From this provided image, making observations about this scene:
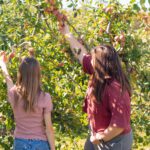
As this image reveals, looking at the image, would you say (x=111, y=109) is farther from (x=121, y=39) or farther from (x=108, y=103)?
(x=121, y=39)

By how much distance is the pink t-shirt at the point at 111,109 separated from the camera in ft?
9.29

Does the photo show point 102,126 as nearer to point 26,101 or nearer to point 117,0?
point 26,101

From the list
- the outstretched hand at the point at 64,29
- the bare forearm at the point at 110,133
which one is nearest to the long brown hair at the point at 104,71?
the bare forearm at the point at 110,133

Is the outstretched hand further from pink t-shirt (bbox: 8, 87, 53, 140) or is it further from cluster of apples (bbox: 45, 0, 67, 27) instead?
pink t-shirt (bbox: 8, 87, 53, 140)

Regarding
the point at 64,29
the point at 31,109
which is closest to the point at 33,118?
the point at 31,109

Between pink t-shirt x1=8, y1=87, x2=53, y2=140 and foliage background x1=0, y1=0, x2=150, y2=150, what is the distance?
1.77ft

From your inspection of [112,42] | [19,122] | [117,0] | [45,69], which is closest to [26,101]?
[19,122]

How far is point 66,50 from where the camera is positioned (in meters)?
3.76

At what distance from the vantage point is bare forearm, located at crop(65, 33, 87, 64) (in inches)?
139

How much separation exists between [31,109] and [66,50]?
2.91ft

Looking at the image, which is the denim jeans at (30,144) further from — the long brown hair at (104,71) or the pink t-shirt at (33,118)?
the long brown hair at (104,71)

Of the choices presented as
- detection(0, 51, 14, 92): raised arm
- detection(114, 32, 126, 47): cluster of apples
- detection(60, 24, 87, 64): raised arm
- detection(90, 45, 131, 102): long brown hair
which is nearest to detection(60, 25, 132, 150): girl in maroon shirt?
detection(90, 45, 131, 102): long brown hair

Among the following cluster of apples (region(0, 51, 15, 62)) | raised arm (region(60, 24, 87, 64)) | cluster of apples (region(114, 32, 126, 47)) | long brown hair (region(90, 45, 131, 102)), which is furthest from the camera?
cluster of apples (region(114, 32, 126, 47))

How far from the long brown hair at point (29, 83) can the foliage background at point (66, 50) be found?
52cm
